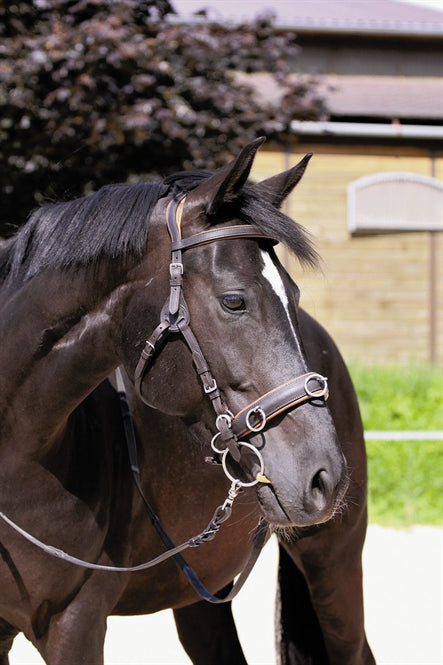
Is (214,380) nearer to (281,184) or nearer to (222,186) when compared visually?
(222,186)

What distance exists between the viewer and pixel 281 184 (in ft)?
7.04

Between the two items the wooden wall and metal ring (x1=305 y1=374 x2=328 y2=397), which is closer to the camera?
metal ring (x1=305 y1=374 x2=328 y2=397)

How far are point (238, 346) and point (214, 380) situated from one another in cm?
10

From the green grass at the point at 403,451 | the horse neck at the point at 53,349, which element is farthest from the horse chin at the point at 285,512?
the green grass at the point at 403,451

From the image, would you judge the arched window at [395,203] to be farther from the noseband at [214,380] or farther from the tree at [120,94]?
the noseband at [214,380]

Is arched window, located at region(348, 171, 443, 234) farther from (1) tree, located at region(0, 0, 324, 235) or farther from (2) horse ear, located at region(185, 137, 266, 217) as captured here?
(2) horse ear, located at region(185, 137, 266, 217)

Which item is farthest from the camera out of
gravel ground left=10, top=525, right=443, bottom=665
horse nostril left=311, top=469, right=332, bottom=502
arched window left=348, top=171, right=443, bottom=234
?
arched window left=348, top=171, right=443, bottom=234

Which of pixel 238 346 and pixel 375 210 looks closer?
pixel 238 346

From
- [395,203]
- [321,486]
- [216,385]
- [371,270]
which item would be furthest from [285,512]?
[395,203]

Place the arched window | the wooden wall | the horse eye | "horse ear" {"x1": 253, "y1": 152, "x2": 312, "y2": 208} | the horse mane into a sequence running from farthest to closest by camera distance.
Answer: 1. the arched window
2. the wooden wall
3. "horse ear" {"x1": 253, "y1": 152, "x2": 312, "y2": 208}
4. the horse mane
5. the horse eye

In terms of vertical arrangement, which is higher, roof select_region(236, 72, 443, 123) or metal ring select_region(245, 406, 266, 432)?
metal ring select_region(245, 406, 266, 432)

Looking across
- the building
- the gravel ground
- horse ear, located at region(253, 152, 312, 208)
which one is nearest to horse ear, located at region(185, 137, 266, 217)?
horse ear, located at region(253, 152, 312, 208)

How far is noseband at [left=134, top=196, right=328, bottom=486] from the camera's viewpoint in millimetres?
1792

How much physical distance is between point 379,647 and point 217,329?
3.41 meters
